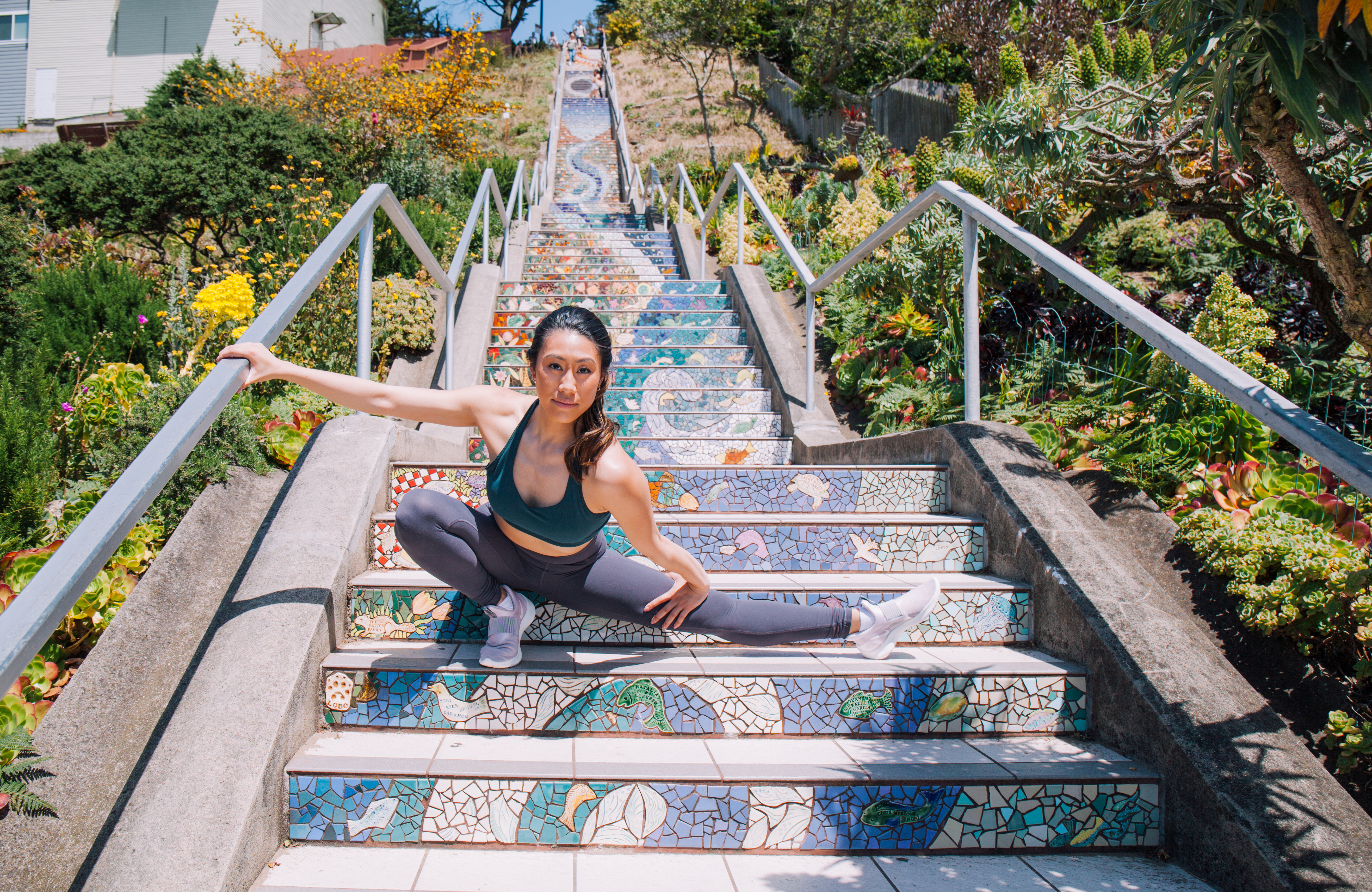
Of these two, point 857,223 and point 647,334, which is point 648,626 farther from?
point 857,223

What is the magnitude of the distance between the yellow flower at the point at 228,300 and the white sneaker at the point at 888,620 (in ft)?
10.1

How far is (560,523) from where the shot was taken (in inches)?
74.9

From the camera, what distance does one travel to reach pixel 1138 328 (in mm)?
2066

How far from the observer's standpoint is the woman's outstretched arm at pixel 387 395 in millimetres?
1834

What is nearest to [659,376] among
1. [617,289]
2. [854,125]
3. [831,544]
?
[617,289]

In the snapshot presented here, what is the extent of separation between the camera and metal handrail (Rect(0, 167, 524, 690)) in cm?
109

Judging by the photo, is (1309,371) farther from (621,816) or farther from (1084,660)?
(621,816)

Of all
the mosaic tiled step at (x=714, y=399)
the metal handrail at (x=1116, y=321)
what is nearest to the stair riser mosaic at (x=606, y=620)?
the metal handrail at (x=1116, y=321)

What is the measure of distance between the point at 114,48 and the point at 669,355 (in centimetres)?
1999

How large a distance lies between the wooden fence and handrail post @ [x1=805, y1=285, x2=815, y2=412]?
20.2 ft

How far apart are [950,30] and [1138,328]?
12.0 meters

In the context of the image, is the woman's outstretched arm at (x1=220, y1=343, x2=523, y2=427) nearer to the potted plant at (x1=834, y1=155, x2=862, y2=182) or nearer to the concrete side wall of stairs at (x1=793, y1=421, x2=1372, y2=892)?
the concrete side wall of stairs at (x1=793, y1=421, x2=1372, y2=892)

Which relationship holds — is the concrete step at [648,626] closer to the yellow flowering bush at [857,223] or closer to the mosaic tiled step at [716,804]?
the mosaic tiled step at [716,804]

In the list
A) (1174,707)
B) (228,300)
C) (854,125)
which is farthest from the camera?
(854,125)
